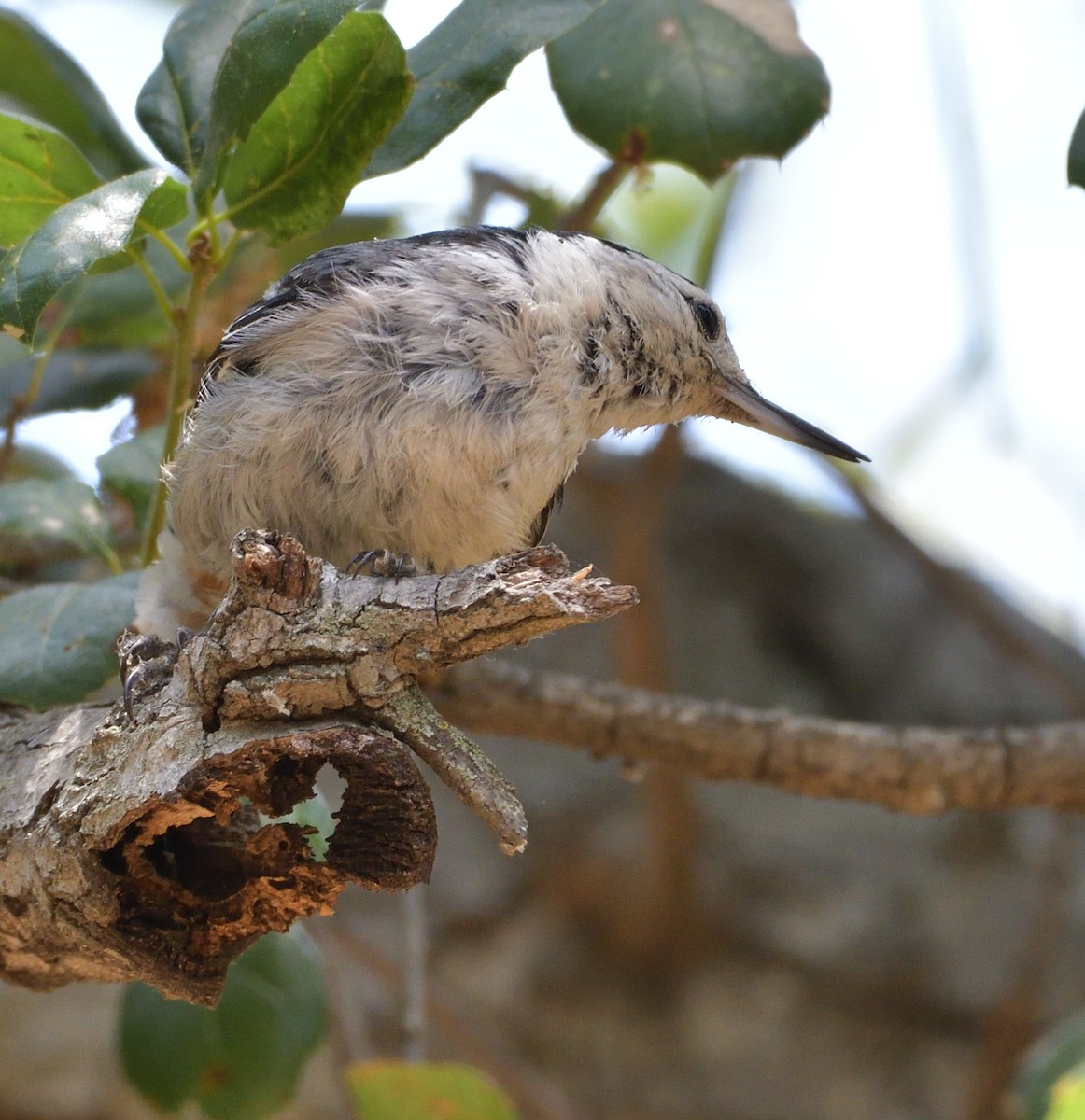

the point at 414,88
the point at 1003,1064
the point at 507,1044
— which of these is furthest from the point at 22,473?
the point at 1003,1064

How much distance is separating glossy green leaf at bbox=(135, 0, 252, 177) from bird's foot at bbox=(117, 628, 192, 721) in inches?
27.2

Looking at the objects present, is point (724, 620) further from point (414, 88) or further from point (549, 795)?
point (414, 88)

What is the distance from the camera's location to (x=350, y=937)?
3.02 m

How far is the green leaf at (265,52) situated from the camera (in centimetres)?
156

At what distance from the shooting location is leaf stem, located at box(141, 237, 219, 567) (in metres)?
1.78

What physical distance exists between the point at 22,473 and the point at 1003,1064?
2.90m

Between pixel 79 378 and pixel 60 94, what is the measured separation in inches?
21.3

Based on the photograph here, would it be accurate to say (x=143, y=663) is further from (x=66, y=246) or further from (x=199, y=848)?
(x=66, y=246)

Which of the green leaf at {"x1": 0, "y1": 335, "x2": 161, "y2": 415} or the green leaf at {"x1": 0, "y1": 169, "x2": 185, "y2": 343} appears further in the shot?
the green leaf at {"x1": 0, "y1": 335, "x2": 161, "y2": 415}

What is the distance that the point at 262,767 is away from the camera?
1273 millimetres

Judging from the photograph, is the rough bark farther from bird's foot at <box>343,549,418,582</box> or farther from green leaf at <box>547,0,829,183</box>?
green leaf at <box>547,0,829,183</box>

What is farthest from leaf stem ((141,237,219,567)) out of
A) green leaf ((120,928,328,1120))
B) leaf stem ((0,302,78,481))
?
green leaf ((120,928,328,1120))

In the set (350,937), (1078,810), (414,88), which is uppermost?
(414,88)

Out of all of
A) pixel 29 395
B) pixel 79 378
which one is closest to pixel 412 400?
pixel 29 395
